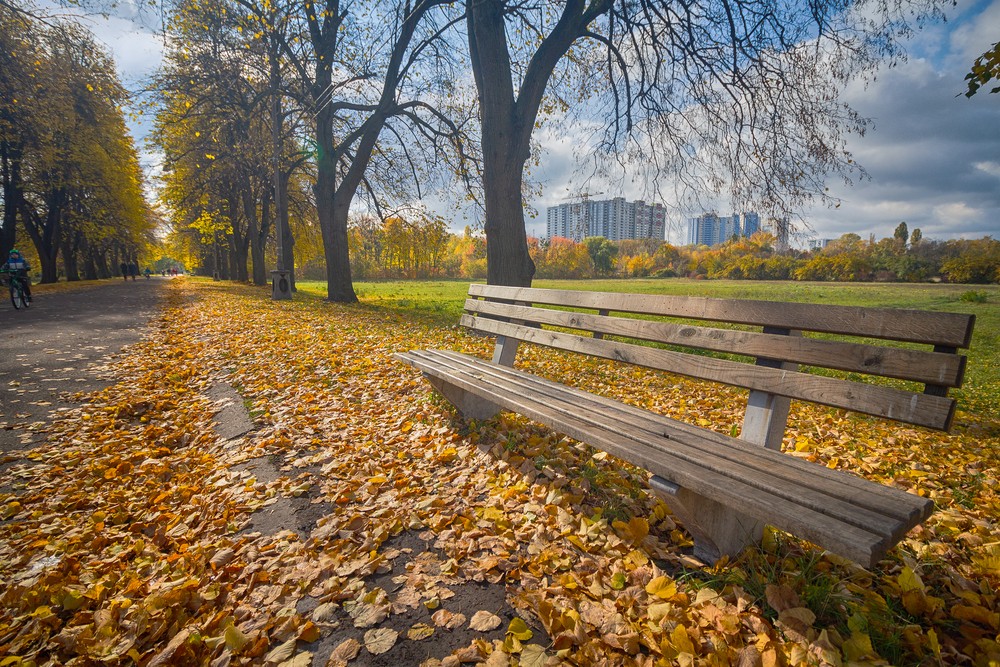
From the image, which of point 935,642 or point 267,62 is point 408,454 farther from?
point 267,62

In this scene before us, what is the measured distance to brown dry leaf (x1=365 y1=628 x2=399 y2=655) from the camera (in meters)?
1.55

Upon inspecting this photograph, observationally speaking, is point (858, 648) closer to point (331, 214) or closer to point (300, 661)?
point (300, 661)

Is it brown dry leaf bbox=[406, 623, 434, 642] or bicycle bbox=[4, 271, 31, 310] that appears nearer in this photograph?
brown dry leaf bbox=[406, 623, 434, 642]

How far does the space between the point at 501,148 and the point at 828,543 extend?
7.15 meters

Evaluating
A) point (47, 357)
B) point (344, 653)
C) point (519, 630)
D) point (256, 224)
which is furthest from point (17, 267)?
point (519, 630)

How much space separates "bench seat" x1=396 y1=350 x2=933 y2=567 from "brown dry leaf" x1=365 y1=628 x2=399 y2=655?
1010mm

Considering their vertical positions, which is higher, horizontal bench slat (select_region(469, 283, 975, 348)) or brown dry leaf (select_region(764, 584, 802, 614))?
horizontal bench slat (select_region(469, 283, 975, 348))

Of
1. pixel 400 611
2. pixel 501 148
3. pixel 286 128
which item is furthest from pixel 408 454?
pixel 286 128

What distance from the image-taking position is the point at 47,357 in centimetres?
583

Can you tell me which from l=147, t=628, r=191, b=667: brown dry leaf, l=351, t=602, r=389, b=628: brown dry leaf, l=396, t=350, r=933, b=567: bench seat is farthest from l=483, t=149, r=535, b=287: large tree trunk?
l=147, t=628, r=191, b=667: brown dry leaf

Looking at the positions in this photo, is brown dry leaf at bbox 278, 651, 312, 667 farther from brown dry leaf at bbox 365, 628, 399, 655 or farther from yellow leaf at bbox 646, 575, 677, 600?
yellow leaf at bbox 646, 575, 677, 600

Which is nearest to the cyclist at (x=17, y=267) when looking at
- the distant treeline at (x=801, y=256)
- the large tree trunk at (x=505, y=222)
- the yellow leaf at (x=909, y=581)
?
the distant treeline at (x=801, y=256)

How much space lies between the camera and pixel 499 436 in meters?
3.16

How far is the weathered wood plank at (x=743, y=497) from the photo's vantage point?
1.17m
